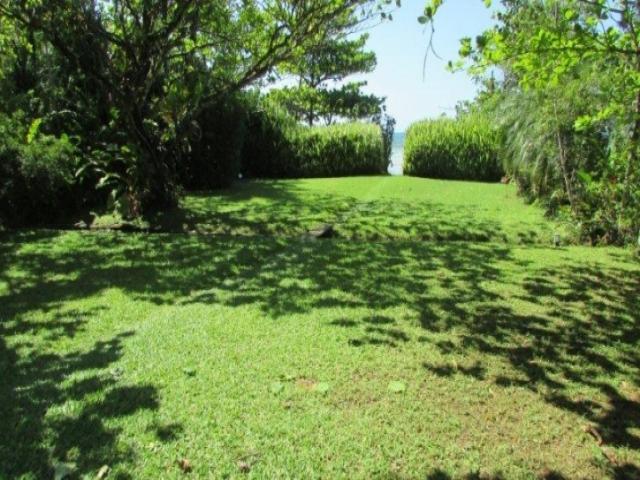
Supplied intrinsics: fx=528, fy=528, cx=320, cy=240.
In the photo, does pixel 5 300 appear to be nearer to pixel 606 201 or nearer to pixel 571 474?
pixel 571 474

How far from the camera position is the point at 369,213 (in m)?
10.6

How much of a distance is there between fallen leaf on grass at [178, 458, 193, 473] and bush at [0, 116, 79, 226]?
787 centimetres

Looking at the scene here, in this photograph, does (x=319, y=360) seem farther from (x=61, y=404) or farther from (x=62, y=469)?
(x=62, y=469)

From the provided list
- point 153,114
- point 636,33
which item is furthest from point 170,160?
point 636,33

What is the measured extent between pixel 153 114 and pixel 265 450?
8.36 m

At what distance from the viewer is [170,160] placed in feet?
35.8

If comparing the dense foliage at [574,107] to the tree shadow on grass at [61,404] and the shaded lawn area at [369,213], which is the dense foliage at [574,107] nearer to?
the shaded lawn area at [369,213]

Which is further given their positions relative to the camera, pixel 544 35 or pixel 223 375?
pixel 544 35

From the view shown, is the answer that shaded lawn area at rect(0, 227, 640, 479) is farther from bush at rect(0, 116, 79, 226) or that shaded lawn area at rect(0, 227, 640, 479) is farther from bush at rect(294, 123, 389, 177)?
bush at rect(294, 123, 389, 177)

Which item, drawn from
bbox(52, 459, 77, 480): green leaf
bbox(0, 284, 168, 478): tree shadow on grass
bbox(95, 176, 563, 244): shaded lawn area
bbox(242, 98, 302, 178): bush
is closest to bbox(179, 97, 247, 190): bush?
bbox(95, 176, 563, 244): shaded lawn area

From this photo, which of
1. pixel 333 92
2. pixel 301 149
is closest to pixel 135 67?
pixel 301 149

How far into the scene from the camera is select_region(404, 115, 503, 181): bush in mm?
17266

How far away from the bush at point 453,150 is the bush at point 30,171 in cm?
1180

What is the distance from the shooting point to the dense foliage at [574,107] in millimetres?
4469
